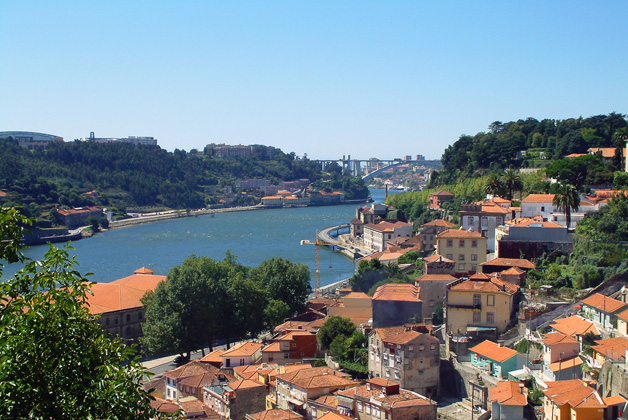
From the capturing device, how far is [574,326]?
927 cm

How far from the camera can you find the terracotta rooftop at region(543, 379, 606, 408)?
7.19 meters

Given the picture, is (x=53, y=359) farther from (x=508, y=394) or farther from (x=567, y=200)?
(x=567, y=200)

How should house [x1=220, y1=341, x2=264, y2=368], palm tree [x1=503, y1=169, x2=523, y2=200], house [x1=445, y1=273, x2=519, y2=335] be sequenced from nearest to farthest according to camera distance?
1. house [x1=445, y1=273, x2=519, y2=335]
2. house [x1=220, y1=341, x2=264, y2=368]
3. palm tree [x1=503, y1=169, x2=523, y2=200]

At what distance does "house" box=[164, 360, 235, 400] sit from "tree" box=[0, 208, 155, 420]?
24.1 feet

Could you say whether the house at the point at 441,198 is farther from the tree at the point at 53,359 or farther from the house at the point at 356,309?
the tree at the point at 53,359

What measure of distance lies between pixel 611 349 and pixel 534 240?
5695 mm

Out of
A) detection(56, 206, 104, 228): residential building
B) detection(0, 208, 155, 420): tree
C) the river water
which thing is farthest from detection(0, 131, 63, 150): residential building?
detection(0, 208, 155, 420): tree

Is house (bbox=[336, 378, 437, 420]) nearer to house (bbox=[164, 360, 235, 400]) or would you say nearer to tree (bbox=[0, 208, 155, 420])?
house (bbox=[164, 360, 235, 400])

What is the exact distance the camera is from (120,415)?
2.55 metres

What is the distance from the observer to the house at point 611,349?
25.3 feet

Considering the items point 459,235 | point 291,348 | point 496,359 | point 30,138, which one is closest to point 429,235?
point 459,235

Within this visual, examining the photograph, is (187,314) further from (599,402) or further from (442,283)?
(599,402)

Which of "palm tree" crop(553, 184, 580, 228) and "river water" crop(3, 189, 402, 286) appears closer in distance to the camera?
"palm tree" crop(553, 184, 580, 228)

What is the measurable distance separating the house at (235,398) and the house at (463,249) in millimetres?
5714
